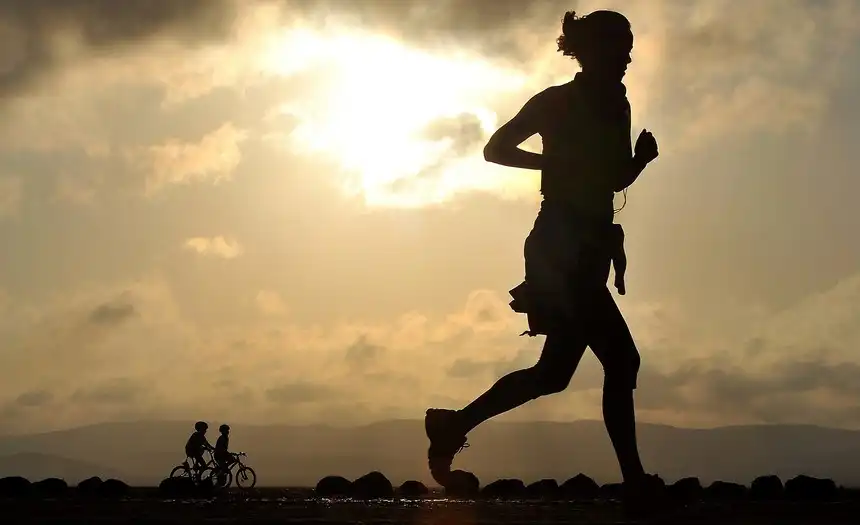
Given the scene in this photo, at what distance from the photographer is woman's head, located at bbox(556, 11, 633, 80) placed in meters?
7.92

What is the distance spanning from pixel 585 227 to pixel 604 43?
1.28 metres

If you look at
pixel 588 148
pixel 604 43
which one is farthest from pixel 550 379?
pixel 604 43

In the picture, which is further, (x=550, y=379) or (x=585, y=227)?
(x=550, y=379)

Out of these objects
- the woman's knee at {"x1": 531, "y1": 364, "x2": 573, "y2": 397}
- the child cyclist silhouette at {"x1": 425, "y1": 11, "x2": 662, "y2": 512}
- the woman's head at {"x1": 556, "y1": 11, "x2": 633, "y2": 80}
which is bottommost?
the woman's knee at {"x1": 531, "y1": 364, "x2": 573, "y2": 397}

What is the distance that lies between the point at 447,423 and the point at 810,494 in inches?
290

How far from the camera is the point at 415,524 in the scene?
19.8 ft

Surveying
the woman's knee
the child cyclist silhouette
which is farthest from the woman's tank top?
the woman's knee

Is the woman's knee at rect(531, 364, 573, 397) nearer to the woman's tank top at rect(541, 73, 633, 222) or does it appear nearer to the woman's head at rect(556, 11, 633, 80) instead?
the woman's tank top at rect(541, 73, 633, 222)

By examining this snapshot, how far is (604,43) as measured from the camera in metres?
7.91

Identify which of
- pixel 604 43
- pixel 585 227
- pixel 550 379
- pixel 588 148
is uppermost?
pixel 604 43

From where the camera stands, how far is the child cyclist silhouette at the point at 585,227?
7.86 metres

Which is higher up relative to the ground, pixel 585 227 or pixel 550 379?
pixel 585 227

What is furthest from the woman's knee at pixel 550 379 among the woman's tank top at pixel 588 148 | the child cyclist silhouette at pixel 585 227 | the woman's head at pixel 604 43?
the woman's head at pixel 604 43

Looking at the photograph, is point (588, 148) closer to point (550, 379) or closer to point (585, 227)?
point (585, 227)
